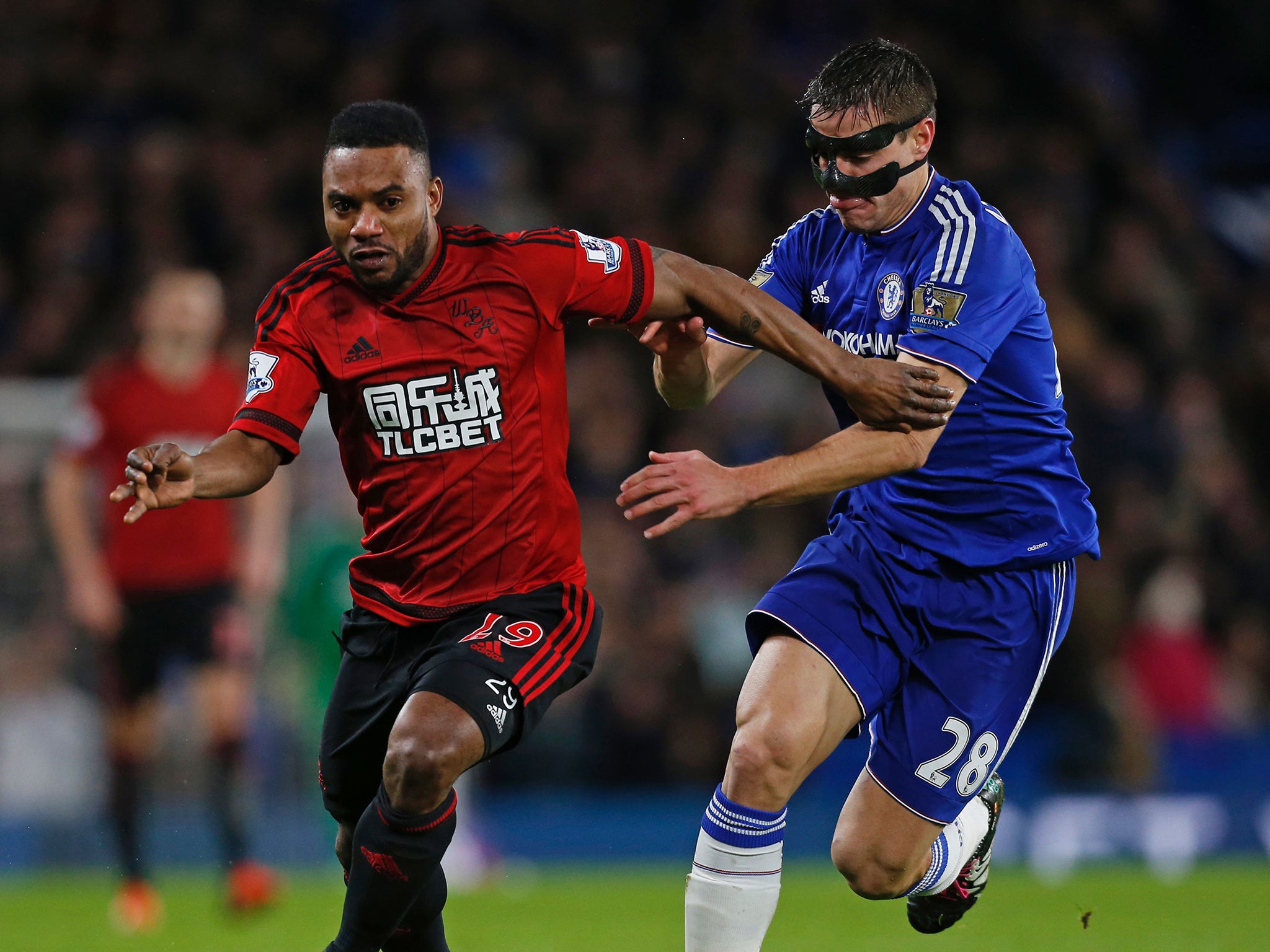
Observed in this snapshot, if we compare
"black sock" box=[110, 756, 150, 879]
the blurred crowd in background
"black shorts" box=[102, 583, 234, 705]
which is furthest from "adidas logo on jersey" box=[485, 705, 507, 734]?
the blurred crowd in background

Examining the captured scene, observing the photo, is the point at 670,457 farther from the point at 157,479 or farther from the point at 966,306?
the point at 157,479

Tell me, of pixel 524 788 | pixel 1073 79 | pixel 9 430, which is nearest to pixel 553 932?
pixel 524 788

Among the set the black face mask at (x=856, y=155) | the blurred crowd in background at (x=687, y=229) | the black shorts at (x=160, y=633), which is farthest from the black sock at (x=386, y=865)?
the blurred crowd in background at (x=687, y=229)

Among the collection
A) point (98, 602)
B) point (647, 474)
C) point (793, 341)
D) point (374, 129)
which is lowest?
point (98, 602)

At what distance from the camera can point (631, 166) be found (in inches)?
523

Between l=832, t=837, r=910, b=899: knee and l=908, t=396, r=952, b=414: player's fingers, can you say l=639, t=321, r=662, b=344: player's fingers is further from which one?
l=832, t=837, r=910, b=899: knee

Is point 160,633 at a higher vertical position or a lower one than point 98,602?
lower

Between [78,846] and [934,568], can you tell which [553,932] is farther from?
[78,846]

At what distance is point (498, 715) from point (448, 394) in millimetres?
910

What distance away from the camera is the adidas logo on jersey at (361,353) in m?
4.62

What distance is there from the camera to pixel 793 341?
15.6 feet

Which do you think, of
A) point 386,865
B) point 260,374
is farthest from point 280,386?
point 386,865

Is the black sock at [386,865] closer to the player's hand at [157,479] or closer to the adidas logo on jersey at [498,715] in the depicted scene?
the adidas logo on jersey at [498,715]

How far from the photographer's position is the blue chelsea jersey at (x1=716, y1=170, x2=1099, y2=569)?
190 inches
